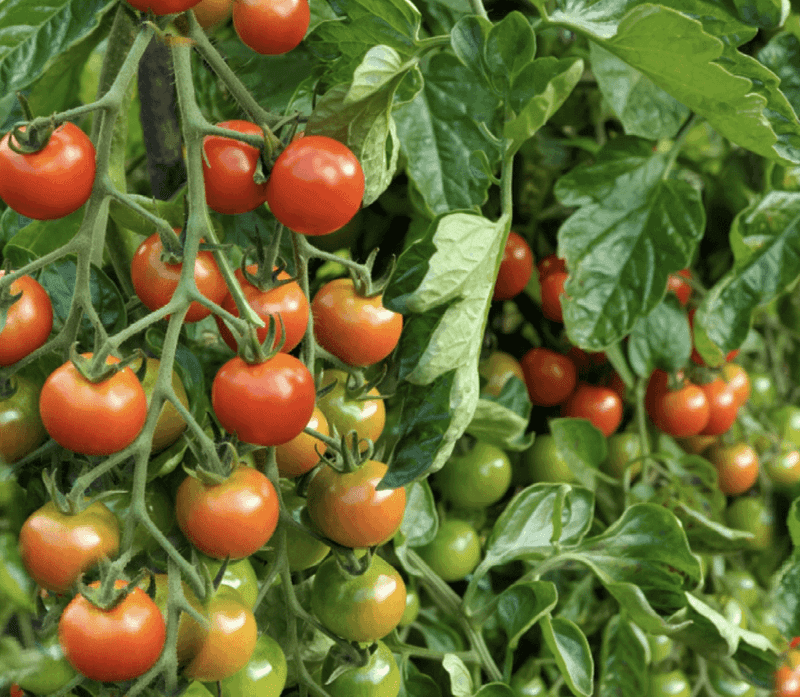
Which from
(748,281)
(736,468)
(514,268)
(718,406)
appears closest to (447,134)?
(514,268)

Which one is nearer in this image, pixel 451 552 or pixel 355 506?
pixel 355 506

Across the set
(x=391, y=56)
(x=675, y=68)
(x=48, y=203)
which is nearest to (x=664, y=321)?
(x=675, y=68)

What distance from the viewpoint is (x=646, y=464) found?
2.89 ft

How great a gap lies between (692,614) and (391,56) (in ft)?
1.74

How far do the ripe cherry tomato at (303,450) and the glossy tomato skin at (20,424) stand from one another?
132 mm

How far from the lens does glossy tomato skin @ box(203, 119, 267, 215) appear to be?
395 millimetres

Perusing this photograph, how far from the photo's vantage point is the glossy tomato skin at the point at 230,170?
1.29 ft

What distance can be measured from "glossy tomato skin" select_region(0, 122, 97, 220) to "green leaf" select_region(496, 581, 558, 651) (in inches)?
17.0

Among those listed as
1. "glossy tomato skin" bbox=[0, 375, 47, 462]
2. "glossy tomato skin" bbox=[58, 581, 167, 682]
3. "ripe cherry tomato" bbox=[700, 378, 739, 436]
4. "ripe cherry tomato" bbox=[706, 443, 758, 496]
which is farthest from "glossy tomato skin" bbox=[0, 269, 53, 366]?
"ripe cherry tomato" bbox=[706, 443, 758, 496]

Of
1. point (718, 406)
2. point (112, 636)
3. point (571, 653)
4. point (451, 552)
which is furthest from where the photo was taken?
point (718, 406)

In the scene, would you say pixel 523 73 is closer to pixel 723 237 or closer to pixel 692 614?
pixel 692 614

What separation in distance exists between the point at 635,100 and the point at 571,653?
494 millimetres

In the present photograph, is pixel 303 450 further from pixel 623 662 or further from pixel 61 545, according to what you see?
pixel 623 662

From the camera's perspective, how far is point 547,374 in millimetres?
846
